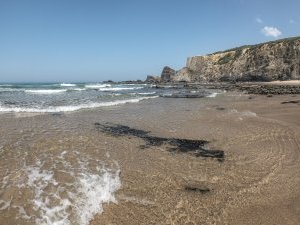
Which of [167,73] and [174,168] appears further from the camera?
[167,73]

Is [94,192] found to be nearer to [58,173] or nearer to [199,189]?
[58,173]

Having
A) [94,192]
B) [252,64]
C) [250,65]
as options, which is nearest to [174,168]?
[94,192]

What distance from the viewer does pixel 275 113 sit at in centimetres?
1998

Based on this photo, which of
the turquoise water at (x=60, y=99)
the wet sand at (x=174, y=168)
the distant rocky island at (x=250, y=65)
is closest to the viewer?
the wet sand at (x=174, y=168)

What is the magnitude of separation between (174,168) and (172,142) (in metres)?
3.14

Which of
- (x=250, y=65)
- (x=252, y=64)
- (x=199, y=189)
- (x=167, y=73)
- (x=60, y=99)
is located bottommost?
(x=199, y=189)

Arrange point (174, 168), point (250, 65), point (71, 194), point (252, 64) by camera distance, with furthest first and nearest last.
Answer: point (250, 65)
point (252, 64)
point (174, 168)
point (71, 194)

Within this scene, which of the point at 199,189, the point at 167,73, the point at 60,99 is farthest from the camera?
the point at 167,73

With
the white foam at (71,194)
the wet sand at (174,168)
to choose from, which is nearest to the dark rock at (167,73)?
the wet sand at (174,168)

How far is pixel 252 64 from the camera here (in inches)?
3083

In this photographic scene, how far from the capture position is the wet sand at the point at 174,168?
600cm

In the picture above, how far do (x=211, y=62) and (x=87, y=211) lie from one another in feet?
303

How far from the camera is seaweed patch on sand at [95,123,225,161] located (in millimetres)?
10188

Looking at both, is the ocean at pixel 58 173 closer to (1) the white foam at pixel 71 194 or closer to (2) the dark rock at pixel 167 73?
(1) the white foam at pixel 71 194
